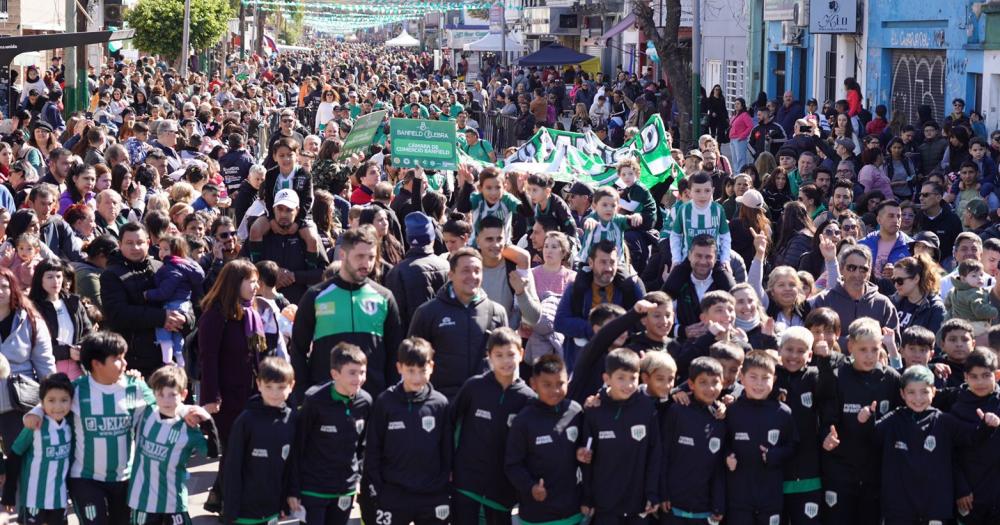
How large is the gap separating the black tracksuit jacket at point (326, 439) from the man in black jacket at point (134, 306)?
1.88m

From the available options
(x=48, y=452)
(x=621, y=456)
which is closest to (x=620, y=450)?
(x=621, y=456)

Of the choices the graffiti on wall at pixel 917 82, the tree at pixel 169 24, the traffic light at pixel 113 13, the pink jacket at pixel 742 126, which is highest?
the tree at pixel 169 24

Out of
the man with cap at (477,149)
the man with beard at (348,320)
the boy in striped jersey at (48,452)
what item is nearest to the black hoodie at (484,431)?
the man with beard at (348,320)

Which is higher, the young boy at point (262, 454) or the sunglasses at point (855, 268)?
the sunglasses at point (855, 268)

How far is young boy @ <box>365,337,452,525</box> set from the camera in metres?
7.17

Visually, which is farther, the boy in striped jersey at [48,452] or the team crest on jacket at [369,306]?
the team crest on jacket at [369,306]

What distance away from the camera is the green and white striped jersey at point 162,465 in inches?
288

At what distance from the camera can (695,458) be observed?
24.0 feet

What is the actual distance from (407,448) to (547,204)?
4454 millimetres

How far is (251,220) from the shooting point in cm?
1124

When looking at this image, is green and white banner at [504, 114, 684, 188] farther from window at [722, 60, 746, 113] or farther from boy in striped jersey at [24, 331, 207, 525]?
window at [722, 60, 746, 113]

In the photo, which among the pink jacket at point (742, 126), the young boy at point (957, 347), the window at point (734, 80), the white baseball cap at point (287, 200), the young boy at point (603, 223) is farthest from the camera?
the window at point (734, 80)

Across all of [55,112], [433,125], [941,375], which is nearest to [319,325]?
[941,375]

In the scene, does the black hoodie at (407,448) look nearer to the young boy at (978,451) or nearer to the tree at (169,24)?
the young boy at (978,451)
